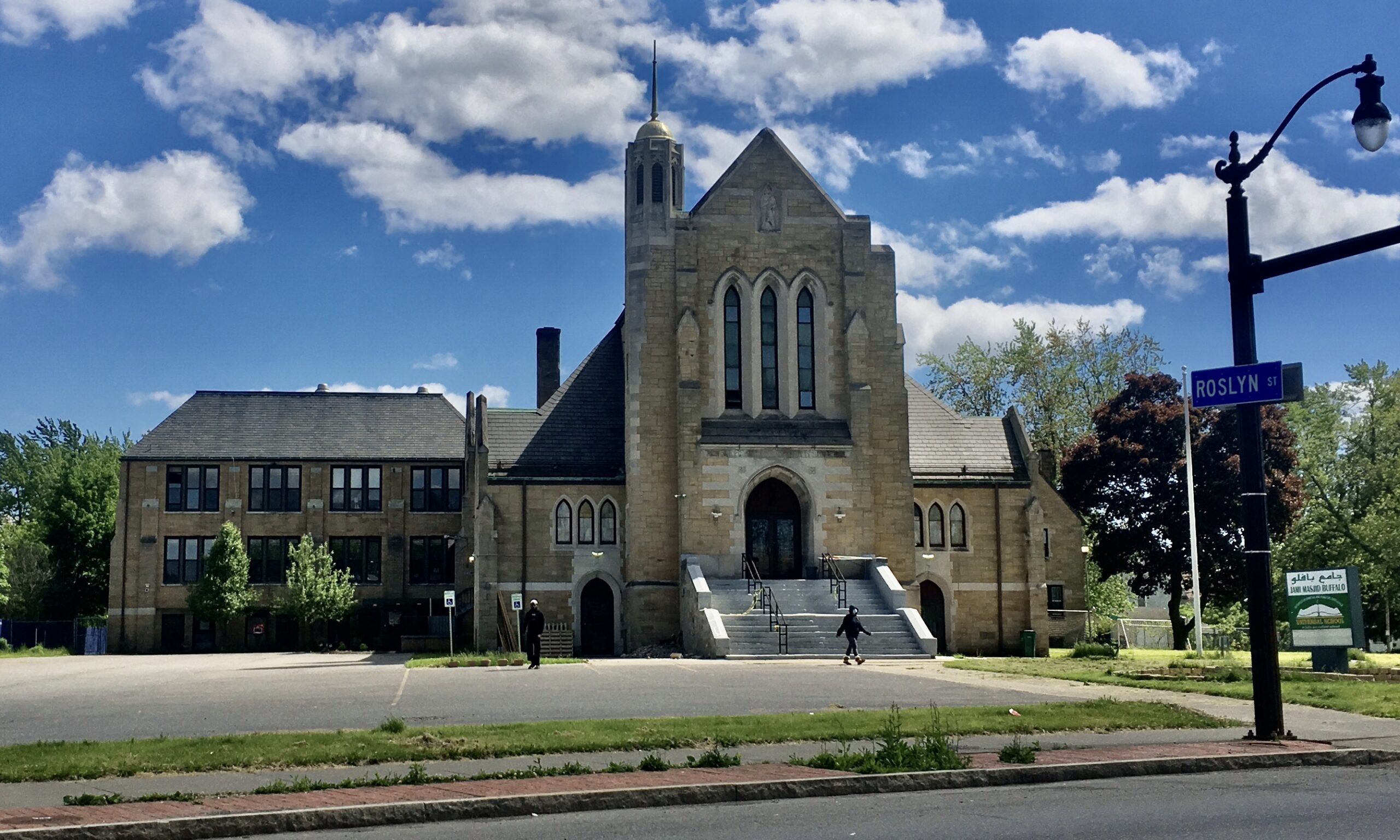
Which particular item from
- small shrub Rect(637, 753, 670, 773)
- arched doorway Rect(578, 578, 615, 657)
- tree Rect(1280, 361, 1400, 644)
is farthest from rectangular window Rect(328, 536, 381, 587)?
small shrub Rect(637, 753, 670, 773)

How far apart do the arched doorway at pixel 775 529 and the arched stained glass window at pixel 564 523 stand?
18.5 feet

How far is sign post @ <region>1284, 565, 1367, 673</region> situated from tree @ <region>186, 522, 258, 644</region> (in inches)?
1634

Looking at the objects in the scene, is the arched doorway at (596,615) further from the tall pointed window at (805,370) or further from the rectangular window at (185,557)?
the rectangular window at (185,557)

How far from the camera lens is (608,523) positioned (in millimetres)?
44906

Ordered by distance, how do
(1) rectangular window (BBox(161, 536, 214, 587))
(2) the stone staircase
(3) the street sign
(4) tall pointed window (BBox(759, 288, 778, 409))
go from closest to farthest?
(3) the street sign → (2) the stone staircase → (4) tall pointed window (BBox(759, 288, 778, 409)) → (1) rectangular window (BBox(161, 536, 214, 587))

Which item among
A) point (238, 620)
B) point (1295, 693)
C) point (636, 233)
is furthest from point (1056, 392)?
point (1295, 693)

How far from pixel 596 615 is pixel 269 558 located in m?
20.8

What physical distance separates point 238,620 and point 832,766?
49280mm

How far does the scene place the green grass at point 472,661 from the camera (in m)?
34.2

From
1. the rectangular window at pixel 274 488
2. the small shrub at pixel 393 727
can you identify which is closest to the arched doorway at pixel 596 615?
the rectangular window at pixel 274 488

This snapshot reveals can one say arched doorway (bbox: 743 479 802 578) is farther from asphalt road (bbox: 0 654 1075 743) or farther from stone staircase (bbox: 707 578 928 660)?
asphalt road (bbox: 0 654 1075 743)

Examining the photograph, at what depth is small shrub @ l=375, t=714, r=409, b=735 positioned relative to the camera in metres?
16.0

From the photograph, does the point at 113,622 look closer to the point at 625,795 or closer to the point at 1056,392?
the point at 1056,392

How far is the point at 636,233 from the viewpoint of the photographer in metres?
45.2
